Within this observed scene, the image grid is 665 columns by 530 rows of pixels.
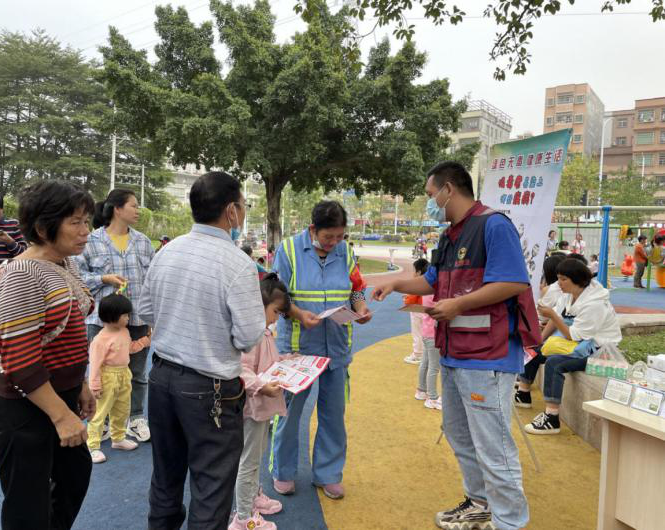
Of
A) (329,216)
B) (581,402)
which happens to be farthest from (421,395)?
(329,216)

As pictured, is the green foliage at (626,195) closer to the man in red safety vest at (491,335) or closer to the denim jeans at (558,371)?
the denim jeans at (558,371)

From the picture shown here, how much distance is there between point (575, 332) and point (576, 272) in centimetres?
53

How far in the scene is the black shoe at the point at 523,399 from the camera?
471 cm

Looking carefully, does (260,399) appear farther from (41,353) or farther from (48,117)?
(48,117)

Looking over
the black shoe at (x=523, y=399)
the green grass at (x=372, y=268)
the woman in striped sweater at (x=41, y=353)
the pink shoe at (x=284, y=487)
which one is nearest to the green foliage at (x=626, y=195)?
the green grass at (x=372, y=268)

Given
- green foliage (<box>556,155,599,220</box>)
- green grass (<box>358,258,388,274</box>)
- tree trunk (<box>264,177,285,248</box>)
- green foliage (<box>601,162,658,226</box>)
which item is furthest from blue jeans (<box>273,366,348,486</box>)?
green foliage (<box>601,162,658,226</box>)

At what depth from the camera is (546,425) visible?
404cm

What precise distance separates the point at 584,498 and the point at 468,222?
2.10m

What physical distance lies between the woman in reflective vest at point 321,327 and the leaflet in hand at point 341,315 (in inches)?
2.7

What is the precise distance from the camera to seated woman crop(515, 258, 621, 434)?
400 cm

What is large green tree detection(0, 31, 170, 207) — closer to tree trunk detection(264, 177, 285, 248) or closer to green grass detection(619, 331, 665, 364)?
tree trunk detection(264, 177, 285, 248)

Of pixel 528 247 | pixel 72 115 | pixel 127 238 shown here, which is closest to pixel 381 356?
pixel 528 247

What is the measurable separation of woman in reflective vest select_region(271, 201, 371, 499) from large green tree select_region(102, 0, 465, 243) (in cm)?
1245

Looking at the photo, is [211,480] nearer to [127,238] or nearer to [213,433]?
[213,433]
